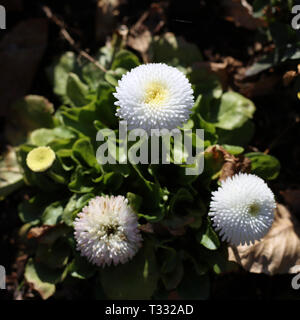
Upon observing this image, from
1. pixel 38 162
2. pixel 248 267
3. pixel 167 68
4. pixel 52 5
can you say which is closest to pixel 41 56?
pixel 52 5

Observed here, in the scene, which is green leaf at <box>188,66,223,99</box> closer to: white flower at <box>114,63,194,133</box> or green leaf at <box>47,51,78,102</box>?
white flower at <box>114,63,194,133</box>

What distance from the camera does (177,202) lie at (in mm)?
2158

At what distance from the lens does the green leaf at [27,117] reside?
2482 millimetres

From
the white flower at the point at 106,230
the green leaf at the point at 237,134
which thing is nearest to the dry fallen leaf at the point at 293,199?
the green leaf at the point at 237,134

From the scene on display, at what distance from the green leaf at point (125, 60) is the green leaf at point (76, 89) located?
236mm

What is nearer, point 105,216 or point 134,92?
point 134,92

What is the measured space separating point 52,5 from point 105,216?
1.77 metres

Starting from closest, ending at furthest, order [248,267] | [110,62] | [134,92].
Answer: [134,92], [248,267], [110,62]

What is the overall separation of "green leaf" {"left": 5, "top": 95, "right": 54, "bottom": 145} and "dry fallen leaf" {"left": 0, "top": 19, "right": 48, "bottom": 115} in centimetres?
19

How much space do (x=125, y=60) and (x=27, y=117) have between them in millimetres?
774

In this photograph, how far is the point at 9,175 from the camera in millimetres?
2412

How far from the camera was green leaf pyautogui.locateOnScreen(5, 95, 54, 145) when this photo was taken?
2.48 metres
